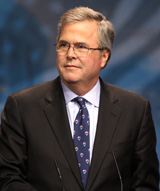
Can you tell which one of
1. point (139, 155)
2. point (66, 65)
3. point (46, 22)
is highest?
point (46, 22)

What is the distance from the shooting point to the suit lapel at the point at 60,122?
2.08 metres

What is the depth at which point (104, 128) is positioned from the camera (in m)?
2.20

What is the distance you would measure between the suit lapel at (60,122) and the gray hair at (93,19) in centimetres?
34

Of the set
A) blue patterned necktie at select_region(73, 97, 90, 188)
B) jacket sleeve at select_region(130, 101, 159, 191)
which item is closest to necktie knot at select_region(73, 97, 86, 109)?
blue patterned necktie at select_region(73, 97, 90, 188)

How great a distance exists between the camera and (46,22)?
3268 millimetres

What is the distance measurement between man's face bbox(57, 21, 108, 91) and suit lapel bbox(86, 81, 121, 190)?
0.54ft

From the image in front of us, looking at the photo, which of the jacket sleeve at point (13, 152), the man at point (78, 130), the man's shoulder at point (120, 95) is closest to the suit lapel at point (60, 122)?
the man at point (78, 130)

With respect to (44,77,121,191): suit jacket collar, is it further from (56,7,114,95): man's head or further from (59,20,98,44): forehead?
(59,20,98,44): forehead

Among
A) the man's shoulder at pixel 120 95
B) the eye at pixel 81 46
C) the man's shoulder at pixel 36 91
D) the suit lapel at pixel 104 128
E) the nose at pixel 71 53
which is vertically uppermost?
the eye at pixel 81 46

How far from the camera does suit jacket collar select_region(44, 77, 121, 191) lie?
2.09 m

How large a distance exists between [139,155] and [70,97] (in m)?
0.50

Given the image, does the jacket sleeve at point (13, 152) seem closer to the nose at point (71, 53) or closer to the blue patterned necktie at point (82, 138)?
the blue patterned necktie at point (82, 138)

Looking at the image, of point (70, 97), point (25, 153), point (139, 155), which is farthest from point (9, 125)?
point (139, 155)

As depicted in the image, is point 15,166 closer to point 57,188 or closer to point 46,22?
point 57,188
